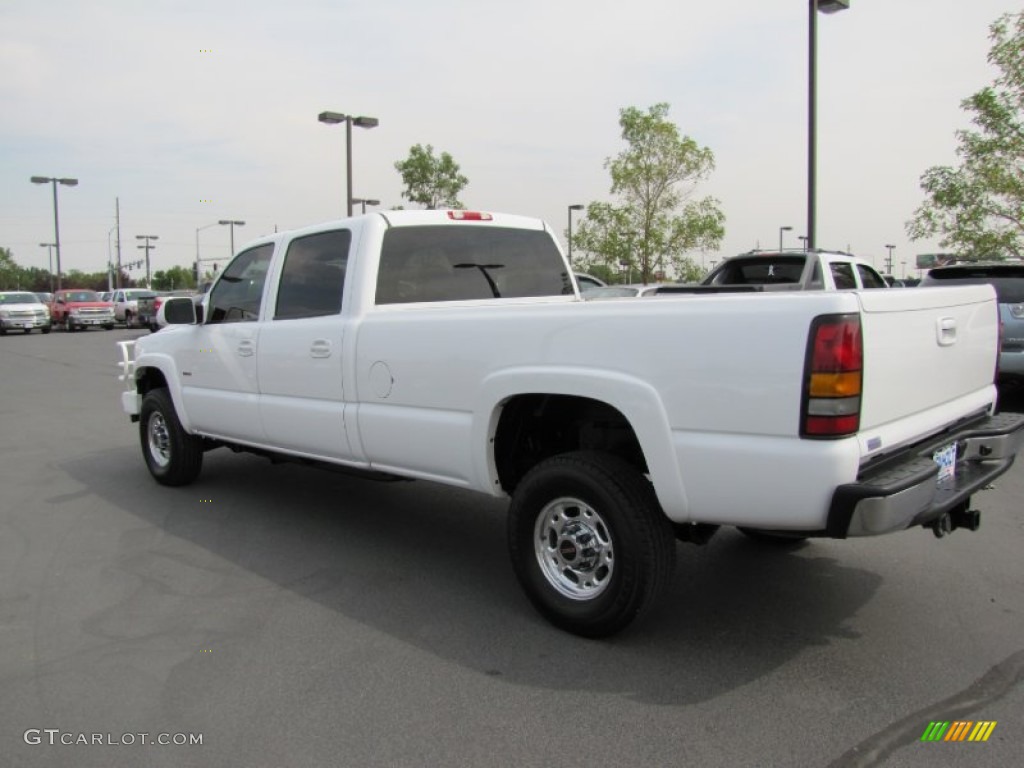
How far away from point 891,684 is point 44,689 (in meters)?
3.41

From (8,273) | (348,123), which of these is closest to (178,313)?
(348,123)

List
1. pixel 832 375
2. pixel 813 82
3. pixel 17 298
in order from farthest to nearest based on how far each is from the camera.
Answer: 1. pixel 17 298
2. pixel 813 82
3. pixel 832 375

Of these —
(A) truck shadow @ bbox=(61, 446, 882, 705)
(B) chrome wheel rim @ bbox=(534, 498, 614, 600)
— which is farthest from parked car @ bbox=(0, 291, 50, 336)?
(B) chrome wheel rim @ bbox=(534, 498, 614, 600)

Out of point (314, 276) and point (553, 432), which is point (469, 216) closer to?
point (314, 276)

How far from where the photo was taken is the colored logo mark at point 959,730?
9.02 feet

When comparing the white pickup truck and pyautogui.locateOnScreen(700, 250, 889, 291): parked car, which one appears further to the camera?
pyautogui.locateOnScreen(700, 250, 889, 291): parked car

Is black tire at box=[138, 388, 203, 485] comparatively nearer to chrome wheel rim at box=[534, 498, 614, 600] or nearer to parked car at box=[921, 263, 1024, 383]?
chrome wheel rim at box=[534, 498, 614, 600]

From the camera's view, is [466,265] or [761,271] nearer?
[466,265]

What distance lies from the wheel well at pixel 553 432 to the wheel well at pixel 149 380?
12.9ft

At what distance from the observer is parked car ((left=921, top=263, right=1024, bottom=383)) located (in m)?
8.90

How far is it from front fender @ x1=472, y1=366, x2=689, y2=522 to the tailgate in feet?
2.37

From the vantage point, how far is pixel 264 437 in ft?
17.3

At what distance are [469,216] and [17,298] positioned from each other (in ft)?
114

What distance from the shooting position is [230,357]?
5.55m
